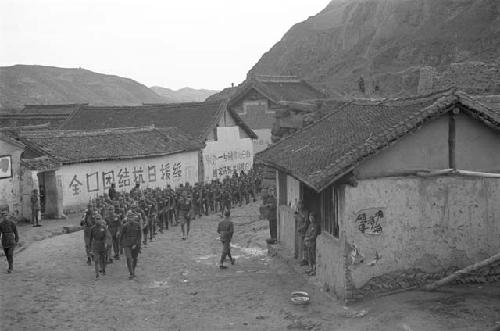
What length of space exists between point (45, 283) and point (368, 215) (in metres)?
8.54

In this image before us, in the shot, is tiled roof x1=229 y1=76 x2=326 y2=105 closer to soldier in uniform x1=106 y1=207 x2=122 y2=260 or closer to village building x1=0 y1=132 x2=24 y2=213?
village building x1=0 y1=132 x2=24 y2=213

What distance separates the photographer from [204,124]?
36.6m

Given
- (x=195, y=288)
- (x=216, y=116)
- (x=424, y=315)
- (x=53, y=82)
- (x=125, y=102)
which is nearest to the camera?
(x=424, y=315)

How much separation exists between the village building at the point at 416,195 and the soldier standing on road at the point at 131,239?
5.20 m

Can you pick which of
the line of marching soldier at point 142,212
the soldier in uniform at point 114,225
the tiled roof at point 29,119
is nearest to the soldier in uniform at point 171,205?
the line of marching soldier at point 142,212

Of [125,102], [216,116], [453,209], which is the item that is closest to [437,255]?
[453,209]

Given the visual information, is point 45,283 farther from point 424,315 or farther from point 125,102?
point 125,102

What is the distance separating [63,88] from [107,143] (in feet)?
237

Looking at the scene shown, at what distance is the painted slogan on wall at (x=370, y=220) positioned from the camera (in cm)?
1217

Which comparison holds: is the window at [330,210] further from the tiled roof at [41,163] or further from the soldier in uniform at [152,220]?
the tiled roof at [41,163]

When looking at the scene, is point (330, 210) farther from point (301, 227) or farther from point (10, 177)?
point (10, 177)

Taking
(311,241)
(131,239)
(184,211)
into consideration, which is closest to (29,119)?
(184,211)

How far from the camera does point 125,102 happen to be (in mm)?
109500

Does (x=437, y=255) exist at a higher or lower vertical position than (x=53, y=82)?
lower
